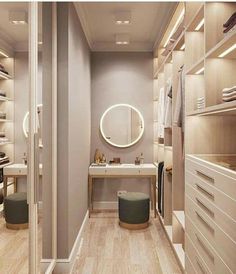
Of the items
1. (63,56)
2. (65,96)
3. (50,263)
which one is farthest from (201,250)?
(63,56)

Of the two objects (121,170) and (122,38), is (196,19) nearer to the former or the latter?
(122,38)

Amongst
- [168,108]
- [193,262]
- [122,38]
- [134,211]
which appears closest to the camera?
[193,262]

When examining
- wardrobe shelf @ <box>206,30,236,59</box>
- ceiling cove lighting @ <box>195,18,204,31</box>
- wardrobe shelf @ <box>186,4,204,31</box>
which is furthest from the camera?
ceiling cove lighting @ <box>195,18,204,31</box>

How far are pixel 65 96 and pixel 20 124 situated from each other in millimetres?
863

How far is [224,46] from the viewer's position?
1.63 metres

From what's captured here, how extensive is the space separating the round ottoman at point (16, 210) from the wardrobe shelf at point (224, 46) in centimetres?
146

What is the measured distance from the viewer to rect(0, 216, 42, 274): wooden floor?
1.55m

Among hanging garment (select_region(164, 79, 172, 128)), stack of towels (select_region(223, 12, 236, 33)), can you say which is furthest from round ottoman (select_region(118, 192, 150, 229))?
stack of towels (select_region(223, 12, 236, 33))

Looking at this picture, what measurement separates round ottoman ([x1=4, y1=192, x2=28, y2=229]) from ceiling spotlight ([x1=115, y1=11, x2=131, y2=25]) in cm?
238

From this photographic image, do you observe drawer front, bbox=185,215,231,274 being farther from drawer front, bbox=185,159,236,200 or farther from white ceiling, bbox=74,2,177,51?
white ceiling, bbox=74,2,177,51

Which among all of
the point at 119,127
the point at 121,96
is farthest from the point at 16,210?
the point at 121,96

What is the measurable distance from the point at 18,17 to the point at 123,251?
2.41m

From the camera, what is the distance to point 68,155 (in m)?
2.54

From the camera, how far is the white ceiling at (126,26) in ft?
10.2
